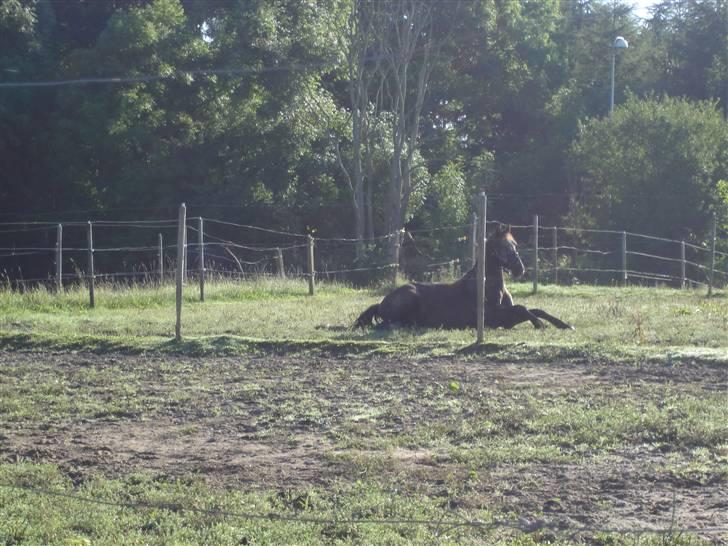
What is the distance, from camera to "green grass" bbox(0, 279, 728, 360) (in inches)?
467

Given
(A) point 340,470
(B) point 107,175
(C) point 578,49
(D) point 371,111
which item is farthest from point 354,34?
(A) point 340,470

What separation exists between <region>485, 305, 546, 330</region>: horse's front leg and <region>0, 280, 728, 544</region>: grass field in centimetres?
61

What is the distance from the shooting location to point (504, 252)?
1514 centimetres

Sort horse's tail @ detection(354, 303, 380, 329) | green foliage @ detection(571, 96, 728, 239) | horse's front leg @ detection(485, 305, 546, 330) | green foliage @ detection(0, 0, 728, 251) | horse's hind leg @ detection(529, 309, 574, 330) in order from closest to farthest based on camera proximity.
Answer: horse's hind leg @ detection(529, 309, 574, 330), horse's front leg @ detection(485, 305, 546, 330), horse's tail @ detection(354, 303, 380, 329), green foliage @ detection(0, 0, 728, 251), green foliage @ detection(571, 96, 728, 239)

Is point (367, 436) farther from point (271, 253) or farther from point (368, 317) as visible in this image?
point (271, 253)

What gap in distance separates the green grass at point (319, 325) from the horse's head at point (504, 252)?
902 mm

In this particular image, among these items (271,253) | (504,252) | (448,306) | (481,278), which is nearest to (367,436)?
(481,278)

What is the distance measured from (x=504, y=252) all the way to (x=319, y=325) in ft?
9.54

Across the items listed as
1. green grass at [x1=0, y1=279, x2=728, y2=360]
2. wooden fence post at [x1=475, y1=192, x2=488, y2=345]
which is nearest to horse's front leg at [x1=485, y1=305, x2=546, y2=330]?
green grass at [x1=0, y1=279, x2=728, y2=360]

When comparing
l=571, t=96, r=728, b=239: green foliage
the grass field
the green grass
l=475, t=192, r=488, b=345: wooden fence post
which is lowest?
the grass field

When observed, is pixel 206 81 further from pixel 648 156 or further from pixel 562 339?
pixel 562 339

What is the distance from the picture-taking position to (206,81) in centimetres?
3238

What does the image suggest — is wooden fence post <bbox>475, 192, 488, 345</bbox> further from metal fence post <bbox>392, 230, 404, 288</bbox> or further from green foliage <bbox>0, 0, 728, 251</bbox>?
green foliage <bbox>0, 0, 728, 251</bbox>

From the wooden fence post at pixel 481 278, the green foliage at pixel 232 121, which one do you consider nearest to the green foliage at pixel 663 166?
the green foliage at pixel 232 121
